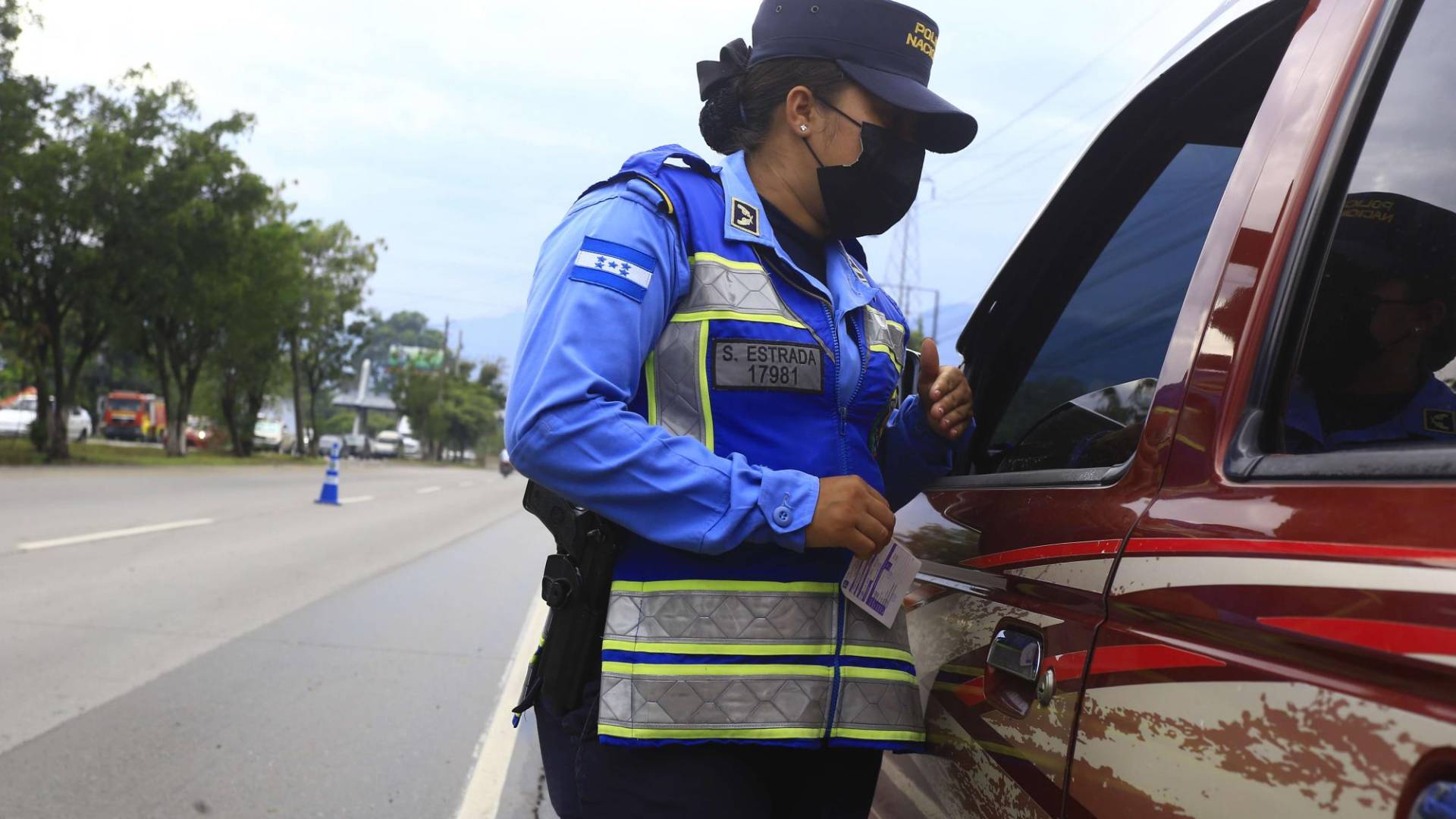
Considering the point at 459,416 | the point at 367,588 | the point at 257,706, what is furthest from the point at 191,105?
the point at 459,416

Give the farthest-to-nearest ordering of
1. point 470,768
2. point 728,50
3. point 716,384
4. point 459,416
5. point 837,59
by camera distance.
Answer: point 459,416 < point 470,768 < point 728,50 < point 837,59 < point 716,384

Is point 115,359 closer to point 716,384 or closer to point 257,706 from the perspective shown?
point 257,706

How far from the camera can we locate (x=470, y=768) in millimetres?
4836

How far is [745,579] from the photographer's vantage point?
176cm

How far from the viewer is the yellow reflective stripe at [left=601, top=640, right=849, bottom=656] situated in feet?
5.56

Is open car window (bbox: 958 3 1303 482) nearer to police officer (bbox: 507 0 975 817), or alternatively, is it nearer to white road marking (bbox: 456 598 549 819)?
police officer (bbox: 507 0 975 817)

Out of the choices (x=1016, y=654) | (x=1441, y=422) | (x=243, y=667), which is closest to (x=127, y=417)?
(x=243, y=667)

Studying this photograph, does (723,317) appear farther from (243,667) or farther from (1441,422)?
(243,667)

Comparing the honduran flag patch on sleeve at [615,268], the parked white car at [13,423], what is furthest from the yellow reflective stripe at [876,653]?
the parked white car at [13,423]

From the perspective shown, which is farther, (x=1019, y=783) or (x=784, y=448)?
(x=784, y=448)

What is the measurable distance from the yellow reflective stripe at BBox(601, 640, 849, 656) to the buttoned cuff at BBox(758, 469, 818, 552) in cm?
15

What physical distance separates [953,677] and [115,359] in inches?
2846

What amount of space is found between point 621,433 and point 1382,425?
903mm

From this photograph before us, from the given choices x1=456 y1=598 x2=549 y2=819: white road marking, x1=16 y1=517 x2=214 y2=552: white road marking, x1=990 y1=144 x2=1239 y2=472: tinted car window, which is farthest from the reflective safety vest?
x1=16 y1=517 x2=214 y2=552: white road marking
